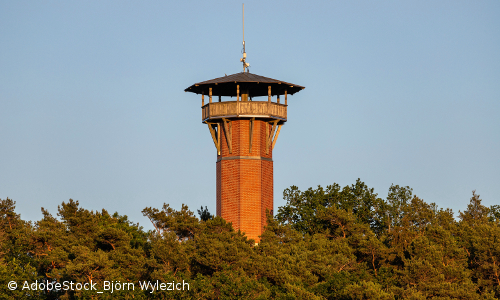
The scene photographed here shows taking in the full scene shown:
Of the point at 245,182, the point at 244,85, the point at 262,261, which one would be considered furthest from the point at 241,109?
the point at 262,261

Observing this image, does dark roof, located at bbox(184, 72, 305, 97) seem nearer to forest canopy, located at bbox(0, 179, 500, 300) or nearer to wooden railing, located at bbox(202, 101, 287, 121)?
wooden railing, located at bbox(202, 101, 287, 121)

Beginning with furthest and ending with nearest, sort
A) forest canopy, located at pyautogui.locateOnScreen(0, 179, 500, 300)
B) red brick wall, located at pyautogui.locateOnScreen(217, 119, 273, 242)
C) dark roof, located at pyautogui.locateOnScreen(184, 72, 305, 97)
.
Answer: dark roof, located at pyautogui.locateOnScreen(184, 72, 305, 97) < red brick wall, located at pyautogui.locateOnScreen(217, 119, 273, 242) < forest canopy, located at pyautogui.locateOnScreen(0, 179, 500, 300)

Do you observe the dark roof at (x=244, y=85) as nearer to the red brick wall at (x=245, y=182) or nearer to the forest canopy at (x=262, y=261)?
the red brick wall at (x=245, y=182)

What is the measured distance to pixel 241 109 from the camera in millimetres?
45219

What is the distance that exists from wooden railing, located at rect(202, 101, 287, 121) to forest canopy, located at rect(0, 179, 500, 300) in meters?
6.65

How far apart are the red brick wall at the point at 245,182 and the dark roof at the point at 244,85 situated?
2359 millimetres

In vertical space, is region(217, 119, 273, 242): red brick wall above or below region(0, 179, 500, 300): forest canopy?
above

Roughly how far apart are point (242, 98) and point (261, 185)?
5.72 m

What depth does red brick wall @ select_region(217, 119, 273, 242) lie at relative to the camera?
145 feet

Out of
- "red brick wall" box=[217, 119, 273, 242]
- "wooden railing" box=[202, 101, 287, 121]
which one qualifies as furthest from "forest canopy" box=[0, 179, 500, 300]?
"wooden railing" box=[202, 101, 287, 121]

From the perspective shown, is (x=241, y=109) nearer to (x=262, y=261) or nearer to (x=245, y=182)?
(x=245, y=182)

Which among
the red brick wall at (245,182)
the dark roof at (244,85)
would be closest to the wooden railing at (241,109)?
the red brick wall at (245,182)

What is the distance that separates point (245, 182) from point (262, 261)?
8506mm

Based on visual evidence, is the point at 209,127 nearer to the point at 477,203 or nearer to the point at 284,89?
the point at 284,89
